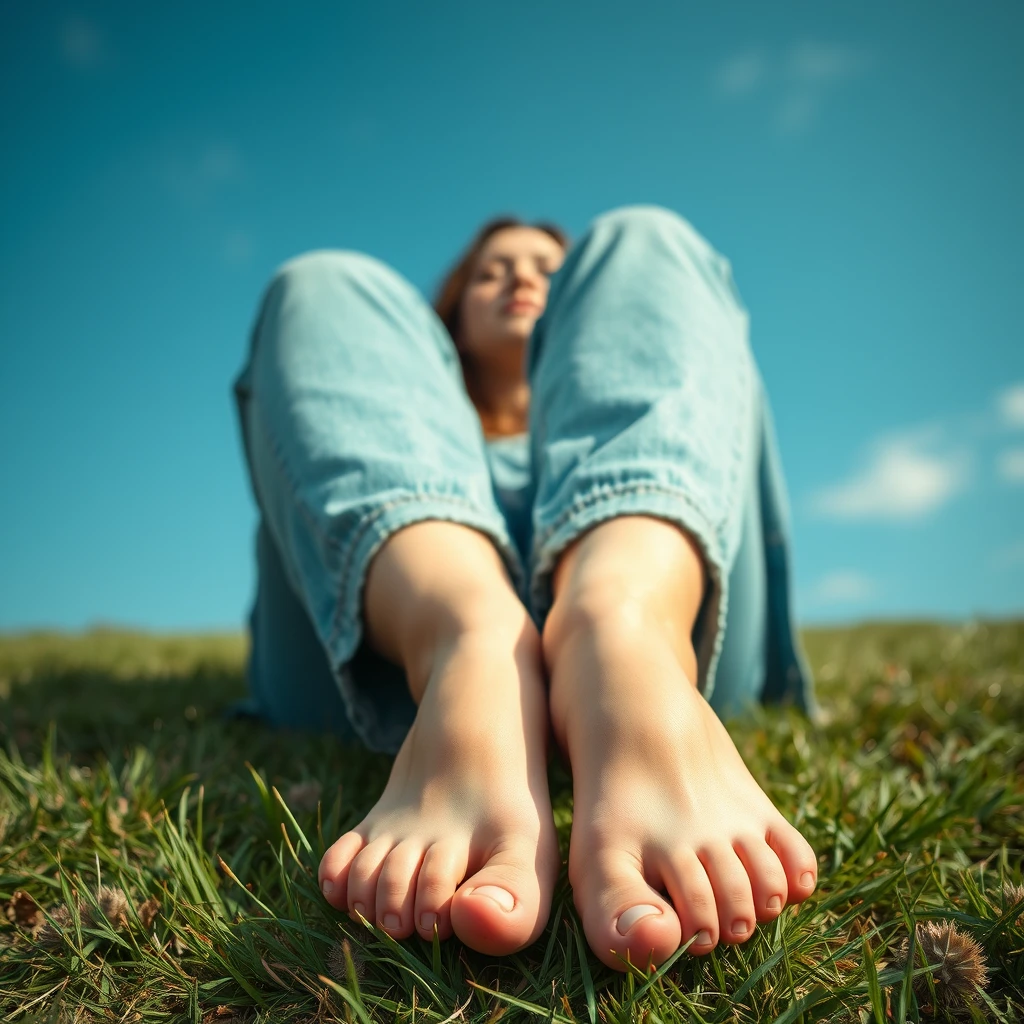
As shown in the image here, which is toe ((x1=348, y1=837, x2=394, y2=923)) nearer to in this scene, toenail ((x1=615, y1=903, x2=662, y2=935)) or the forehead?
toenail ((x1=615, y1=903, x2=662, y2=935))

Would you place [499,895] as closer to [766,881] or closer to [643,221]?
[766,881]

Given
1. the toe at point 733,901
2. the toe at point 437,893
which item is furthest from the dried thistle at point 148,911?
the toe at point 733,901

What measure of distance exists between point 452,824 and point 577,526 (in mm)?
375

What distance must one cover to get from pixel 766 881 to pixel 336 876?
0.40m

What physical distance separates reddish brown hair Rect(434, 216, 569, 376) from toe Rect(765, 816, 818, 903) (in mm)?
1923

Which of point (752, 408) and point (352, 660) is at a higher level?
point (752, 408)

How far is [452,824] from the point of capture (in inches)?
32.2

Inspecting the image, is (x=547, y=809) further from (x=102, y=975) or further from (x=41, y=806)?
(x=41, y=806)

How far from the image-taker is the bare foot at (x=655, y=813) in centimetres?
70

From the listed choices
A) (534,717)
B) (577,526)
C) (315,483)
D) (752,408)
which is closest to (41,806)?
(315,483)

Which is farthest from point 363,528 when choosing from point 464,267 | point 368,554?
point 464,267

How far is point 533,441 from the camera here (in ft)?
4.16

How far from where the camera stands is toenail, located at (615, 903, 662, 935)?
0.68 metres

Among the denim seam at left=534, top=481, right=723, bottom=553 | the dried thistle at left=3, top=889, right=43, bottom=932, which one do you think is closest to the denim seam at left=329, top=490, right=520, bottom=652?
the denim seam at left=534, top=481, right=723, bottom=553
